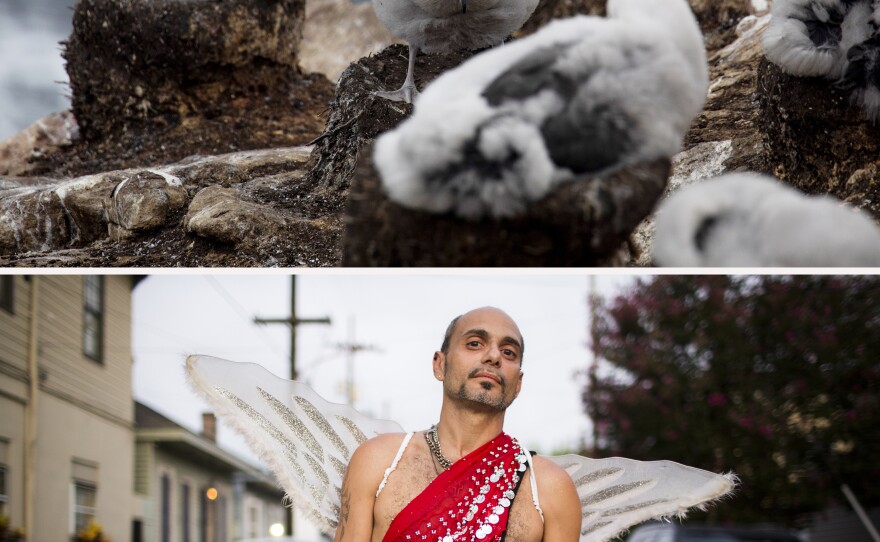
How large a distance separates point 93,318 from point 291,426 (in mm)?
710

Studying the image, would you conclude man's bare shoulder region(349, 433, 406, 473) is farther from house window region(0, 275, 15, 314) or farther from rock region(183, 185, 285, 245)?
rock region(183, 185, 285, 245)

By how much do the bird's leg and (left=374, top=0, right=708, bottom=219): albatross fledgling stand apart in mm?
1961

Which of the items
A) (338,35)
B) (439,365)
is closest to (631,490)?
(439,365)

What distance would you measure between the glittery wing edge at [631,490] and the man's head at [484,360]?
0.24m

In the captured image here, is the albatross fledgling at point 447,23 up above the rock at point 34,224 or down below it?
above

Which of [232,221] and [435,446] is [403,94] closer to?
[232,221]

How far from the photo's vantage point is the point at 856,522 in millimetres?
3961

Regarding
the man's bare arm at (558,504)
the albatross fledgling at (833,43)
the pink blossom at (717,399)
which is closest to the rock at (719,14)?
the pink blossom at (717,399)

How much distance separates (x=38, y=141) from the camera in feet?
20.3

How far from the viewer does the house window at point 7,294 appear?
2062 mm

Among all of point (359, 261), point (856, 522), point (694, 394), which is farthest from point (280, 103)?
point (359, 261)

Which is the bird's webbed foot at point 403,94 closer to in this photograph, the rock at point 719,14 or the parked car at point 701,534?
the parked car at point 701,534

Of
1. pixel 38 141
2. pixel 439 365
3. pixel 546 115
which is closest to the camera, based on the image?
pixel 546 115

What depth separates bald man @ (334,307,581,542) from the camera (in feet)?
5.22
